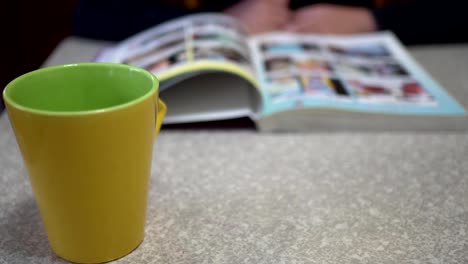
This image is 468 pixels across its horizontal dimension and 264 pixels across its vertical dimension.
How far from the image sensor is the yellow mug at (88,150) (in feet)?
0.94

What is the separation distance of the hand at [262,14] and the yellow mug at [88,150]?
0.58 metres

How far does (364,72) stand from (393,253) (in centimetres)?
38

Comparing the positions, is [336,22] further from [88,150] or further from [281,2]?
[88,150]

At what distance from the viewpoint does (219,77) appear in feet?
2.03

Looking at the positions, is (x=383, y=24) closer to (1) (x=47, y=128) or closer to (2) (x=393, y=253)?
(2) (x=393, y=253)

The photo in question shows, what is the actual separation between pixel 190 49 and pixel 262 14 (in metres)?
0.39

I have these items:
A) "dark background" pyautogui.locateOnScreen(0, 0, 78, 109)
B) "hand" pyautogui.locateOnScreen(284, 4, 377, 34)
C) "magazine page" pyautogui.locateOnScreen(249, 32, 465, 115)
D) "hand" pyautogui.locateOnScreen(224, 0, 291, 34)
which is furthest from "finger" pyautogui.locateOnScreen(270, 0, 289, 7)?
"dark background" pyautogui.locateOnScreen(0, 0, 78, 109)

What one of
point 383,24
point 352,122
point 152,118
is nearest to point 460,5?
point 383,24

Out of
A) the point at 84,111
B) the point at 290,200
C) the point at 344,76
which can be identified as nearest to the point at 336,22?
the point at 344,76

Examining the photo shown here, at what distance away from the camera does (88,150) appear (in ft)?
0.95

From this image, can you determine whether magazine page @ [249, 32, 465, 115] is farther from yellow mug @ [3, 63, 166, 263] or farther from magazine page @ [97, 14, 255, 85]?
yellow mug @ [3, 63, 166, 263]

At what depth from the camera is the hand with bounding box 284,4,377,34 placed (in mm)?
885

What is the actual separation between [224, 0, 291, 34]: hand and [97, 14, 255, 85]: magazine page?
0.53 feet

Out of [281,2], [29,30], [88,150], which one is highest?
[88,150]
